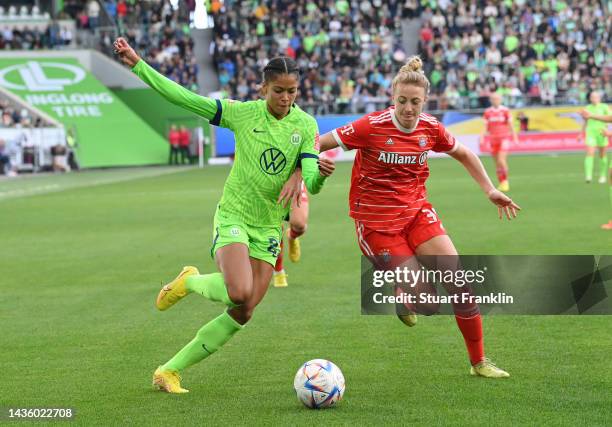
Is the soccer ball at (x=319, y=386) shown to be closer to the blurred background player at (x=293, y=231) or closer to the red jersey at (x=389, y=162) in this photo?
the red jersey at (x=389, y=162)

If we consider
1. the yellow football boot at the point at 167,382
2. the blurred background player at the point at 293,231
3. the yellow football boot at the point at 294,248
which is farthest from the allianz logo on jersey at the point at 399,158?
the yellow football boot at the point at 294,248

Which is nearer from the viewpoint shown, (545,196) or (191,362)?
(191,362)

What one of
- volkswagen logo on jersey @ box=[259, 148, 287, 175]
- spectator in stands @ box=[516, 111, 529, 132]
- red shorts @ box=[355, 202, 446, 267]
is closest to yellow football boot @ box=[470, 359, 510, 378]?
red shorts @ box=[355, 202, 446, 267]

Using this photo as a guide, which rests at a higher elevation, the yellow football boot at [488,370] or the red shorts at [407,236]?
the red shorts at [407,236]

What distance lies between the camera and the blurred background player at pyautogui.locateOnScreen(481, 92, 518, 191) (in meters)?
25.7

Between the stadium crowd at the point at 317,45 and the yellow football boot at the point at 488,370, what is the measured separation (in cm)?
3770

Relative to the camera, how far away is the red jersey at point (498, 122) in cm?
2695

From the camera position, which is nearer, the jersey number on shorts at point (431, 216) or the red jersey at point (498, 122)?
the jersey number on shorts at point (431, 216)

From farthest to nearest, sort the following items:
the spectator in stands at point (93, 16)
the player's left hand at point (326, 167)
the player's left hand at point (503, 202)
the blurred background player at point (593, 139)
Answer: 1. the spectator in stands at point (93, 16)
2. the blurred background player at point (593, 139)
3. the player's left hand at point (503, 202)
4. the player's left hand at point (326, 167)

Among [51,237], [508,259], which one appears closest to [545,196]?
[51,237]

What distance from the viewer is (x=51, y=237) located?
18844 millimetres

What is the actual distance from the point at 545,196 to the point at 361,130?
1643cm

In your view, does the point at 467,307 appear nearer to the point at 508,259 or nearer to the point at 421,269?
the point at 421,269

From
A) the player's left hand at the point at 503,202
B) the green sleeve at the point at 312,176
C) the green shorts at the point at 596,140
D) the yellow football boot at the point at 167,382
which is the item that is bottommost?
the green shorts at the point at 596,140
